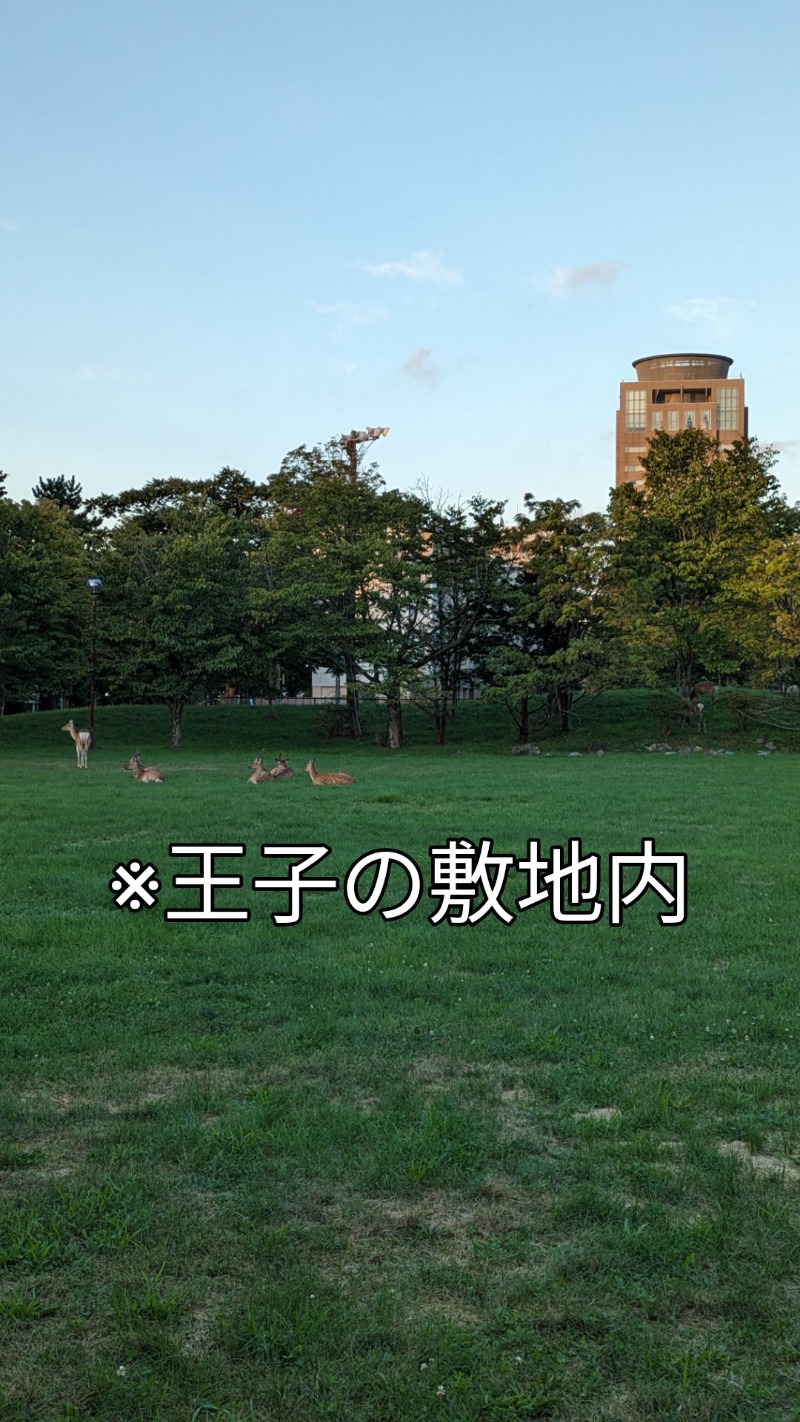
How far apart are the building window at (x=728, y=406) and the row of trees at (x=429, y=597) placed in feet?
339

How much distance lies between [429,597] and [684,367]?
376ft

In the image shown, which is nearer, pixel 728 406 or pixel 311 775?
pixel 311 775

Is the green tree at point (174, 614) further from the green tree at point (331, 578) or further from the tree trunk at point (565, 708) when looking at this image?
the tree trunk at point (565, 708)

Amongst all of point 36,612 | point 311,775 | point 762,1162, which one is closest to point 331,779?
point 311,775

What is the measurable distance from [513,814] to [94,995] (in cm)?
895

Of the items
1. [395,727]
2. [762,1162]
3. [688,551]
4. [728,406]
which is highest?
[728,406]

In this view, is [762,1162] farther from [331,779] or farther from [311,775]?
[311,775]

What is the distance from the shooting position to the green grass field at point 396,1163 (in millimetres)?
3004

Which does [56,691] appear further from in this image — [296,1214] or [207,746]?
[296,1214]

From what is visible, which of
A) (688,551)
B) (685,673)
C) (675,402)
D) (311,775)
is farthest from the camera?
(675,402)

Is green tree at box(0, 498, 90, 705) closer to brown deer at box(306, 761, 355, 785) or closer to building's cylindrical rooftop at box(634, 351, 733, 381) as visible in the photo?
brown deer at box(306, 761, 355, 785)

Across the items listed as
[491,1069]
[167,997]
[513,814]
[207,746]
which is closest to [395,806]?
[513,814]

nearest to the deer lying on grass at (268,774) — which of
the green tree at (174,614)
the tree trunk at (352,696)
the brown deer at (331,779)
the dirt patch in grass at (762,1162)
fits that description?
the brown deer at (331,779)

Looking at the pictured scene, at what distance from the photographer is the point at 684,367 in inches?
5349
